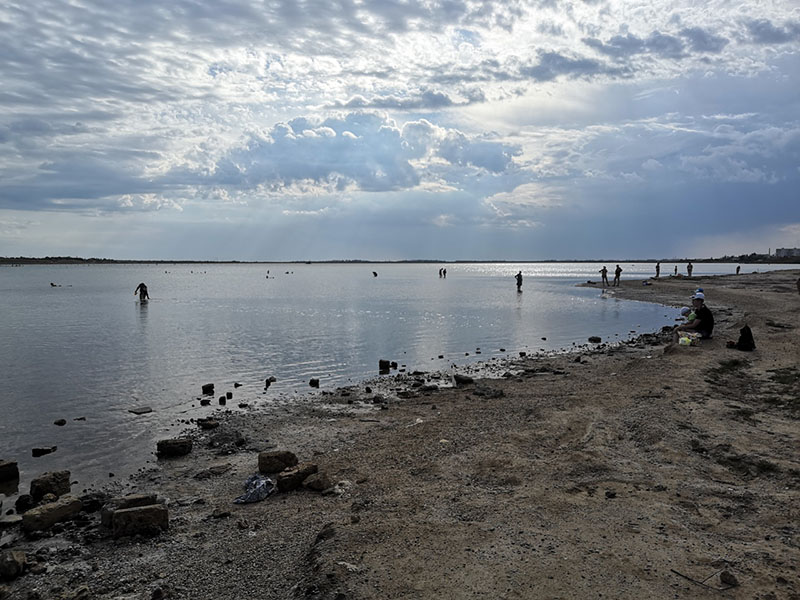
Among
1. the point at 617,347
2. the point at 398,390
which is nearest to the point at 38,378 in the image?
the point at 398,390

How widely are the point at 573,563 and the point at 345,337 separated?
2661cm

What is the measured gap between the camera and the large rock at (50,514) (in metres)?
8.40

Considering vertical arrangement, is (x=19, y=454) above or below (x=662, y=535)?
below

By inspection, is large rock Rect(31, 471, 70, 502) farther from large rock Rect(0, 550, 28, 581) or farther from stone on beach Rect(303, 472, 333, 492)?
stone on beach Rect(303, 472, 333, 492)

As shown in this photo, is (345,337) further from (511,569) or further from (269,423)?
(511,569)

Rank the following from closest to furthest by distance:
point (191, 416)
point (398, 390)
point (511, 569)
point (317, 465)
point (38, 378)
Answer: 1. point (511, 569)
2. point (317, 465)
3. point (191, 416)
4. point (398, 390)
5. point (38, 378)

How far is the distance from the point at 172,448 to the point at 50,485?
256 cm

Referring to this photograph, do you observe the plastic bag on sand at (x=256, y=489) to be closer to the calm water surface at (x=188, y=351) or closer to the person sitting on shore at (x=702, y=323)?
the calm water surface at (x=188, y=351)

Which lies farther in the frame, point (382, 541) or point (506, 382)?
point (506, 382)

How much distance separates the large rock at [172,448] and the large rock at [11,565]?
16.0 feet

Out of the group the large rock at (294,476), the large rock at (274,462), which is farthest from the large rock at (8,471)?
the large rock at (294,476)

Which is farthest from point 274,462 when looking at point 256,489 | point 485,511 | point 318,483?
point 485,511

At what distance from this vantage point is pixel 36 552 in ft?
25.2

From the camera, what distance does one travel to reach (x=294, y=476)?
30.7 feet
